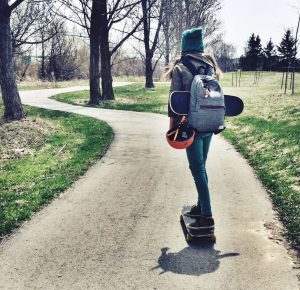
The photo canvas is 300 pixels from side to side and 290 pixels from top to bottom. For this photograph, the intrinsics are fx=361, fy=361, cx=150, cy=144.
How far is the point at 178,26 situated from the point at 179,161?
1013 inches

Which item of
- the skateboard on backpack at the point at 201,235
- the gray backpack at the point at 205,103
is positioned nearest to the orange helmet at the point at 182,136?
the gray backpack at the point at 205,103

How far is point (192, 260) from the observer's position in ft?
12.1

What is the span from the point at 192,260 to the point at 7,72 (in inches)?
424

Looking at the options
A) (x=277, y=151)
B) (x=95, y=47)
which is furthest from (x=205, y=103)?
(x=95, y=47)

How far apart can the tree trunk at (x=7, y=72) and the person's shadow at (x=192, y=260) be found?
407 inches

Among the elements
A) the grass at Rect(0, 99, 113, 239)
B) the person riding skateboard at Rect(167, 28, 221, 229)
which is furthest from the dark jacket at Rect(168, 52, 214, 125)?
the grass at Rect(0, 99, 113, 239)

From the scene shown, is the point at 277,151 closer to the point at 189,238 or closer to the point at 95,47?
the point at 189,238

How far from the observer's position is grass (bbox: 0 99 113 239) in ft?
17.7

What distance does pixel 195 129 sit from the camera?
3.86m

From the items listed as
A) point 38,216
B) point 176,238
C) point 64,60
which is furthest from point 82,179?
point 64,60

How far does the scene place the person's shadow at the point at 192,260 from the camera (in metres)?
3.51

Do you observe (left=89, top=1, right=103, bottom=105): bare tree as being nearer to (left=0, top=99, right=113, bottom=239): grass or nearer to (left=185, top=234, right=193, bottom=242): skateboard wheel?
(left=0, top=99, right=113, bottom=239): grass

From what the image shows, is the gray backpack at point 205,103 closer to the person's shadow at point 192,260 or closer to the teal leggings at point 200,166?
the teal leggings at point 200,166

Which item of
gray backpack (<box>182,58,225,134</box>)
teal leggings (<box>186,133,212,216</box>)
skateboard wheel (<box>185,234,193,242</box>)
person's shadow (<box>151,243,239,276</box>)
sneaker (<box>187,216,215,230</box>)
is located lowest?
person's shadow (<box>151,243,239,276</box>)
